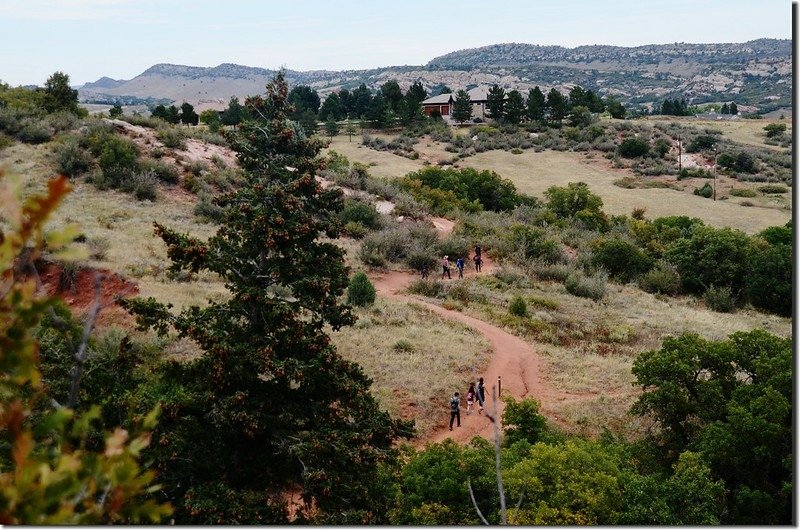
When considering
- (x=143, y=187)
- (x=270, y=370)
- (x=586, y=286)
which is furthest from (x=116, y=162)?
(x=270, y=370)

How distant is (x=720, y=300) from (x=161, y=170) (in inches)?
1006

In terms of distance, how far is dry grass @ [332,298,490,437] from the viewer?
47.8 feet

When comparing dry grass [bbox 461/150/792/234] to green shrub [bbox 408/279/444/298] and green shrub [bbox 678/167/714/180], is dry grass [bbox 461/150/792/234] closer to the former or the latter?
green shrub [bbox 678/167/714/180]

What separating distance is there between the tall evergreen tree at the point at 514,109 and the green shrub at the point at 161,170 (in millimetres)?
48596

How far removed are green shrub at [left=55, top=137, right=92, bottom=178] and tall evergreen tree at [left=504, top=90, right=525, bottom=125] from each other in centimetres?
5139

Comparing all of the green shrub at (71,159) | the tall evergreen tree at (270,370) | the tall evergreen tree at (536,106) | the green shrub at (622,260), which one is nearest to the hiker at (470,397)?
the tall evergreen tree at (270,370)

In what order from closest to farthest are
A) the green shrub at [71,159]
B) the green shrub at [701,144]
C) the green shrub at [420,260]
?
the green shrub at [420,260] < the green shrub at [71,159] < the green shrub at [701,144]

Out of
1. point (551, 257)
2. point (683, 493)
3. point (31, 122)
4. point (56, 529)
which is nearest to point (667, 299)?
point (551, 257)

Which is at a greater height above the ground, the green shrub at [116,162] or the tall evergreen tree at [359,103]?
the tall evergreen tree at [359,103]

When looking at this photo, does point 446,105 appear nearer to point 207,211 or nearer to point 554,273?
point 207,211

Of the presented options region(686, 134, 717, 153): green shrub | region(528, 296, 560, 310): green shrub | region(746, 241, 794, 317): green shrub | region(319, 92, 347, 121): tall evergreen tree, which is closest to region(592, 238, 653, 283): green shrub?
region(746, 241, 794, 317): green shrub

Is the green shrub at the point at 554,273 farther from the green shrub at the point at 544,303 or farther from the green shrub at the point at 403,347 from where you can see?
the green shrub at the point at 403,347

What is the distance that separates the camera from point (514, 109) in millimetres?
72938

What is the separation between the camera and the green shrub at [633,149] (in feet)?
201
